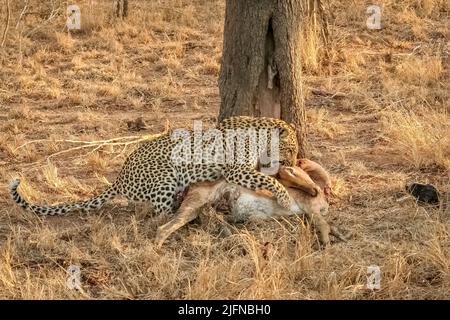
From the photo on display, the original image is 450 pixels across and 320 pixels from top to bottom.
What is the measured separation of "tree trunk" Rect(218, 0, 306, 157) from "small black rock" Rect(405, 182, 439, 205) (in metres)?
1.22

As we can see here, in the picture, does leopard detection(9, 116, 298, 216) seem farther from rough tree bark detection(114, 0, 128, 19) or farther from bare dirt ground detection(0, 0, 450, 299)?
rough tree bark detection(114, 0, 128, 19)

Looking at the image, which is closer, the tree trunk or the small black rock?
the small black rock

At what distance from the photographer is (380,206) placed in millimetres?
6691

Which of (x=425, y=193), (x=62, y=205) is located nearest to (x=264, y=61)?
(x=425, y=193)

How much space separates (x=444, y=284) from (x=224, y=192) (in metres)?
1.93

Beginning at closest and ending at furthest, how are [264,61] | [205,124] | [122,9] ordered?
[264,61] < [205,124] < [122,9]

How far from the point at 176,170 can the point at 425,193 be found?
6.64 ft

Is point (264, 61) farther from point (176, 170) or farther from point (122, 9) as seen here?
point (122, 9)

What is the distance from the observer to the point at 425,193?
6629 mm

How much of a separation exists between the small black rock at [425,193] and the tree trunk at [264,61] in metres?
1.22

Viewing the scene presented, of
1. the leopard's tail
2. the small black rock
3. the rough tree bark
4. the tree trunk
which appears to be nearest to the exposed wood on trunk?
the tree trunk

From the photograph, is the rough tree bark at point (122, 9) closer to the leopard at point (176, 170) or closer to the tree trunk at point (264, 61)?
the tree trunk at point (264, 61)

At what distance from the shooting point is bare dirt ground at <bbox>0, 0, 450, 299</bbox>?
525 cm

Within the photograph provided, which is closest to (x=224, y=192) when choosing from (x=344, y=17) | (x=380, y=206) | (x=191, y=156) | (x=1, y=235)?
(x=191, y=156)
